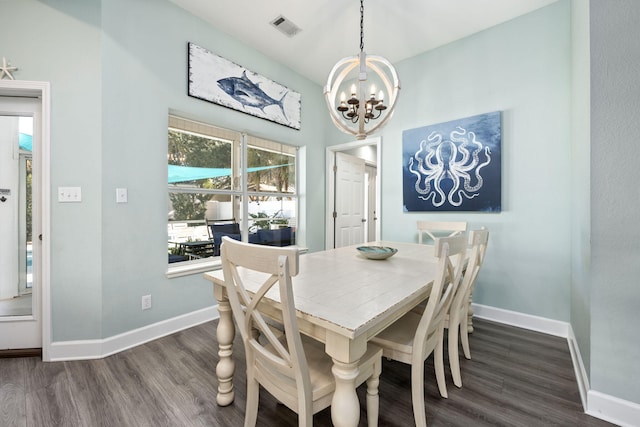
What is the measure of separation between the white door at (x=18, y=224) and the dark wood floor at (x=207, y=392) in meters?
0.24

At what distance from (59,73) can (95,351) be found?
2044 millimetres

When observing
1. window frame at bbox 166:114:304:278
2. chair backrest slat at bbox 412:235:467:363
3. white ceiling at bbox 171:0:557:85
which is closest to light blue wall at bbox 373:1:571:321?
white ceiling at bbox 171:0:557:85

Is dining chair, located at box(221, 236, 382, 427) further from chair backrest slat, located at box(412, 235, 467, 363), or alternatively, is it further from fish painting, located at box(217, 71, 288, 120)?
fish painting, located at box(217, 71, 288, 120)

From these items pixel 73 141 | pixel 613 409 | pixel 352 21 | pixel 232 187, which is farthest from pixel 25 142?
pixel 613 409

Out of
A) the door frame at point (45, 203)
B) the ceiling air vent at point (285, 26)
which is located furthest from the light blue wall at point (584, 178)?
the door frame at point (45, 203)

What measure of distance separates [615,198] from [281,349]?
180 cm

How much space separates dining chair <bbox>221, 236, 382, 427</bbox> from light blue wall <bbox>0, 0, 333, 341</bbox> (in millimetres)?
1449

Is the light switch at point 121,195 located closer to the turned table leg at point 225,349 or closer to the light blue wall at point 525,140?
the turned table leg at point 225,349

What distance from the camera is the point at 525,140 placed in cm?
245

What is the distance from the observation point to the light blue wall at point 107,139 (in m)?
1.88

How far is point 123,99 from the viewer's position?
6.85 ft

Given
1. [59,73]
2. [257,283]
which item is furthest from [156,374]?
[59,73]

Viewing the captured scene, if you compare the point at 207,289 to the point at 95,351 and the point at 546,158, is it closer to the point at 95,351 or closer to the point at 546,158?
the point at 95,351

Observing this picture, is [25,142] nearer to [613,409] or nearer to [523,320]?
[613,409]
